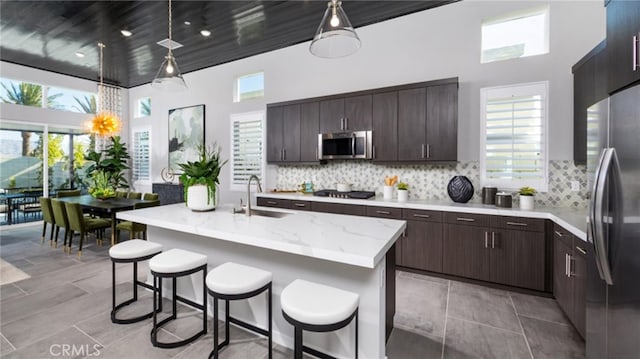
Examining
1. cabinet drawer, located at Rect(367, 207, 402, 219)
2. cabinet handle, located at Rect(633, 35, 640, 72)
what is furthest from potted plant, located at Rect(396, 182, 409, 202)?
cabinet handle, located at Rect(633, 35, 640, 72)

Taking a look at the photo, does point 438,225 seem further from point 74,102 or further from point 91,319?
point 74,102

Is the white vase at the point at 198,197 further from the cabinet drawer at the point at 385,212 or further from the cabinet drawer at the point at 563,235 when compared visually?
the cabinet drawer at the point at 563,235

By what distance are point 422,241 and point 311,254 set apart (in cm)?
232

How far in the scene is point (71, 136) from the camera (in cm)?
698

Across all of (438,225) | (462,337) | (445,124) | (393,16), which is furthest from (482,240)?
(393,16)

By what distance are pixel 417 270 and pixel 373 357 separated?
1.94m

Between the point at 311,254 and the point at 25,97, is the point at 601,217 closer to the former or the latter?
the point at 311,254

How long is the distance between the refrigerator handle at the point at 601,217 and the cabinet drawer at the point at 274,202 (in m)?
3.58

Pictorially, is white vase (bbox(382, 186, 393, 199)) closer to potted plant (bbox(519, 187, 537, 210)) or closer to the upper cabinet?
potted plant (bbox(519, 187, 537, 210))

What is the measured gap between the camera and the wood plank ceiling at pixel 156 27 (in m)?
3.76

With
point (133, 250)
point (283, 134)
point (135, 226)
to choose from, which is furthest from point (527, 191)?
point (135, 226)

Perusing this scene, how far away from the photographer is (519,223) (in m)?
2.91

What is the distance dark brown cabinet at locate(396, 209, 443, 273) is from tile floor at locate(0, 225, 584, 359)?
187 millimetres

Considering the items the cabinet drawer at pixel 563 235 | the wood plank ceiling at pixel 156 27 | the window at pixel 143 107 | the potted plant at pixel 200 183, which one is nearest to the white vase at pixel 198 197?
the potted plant at pixel 200 183
